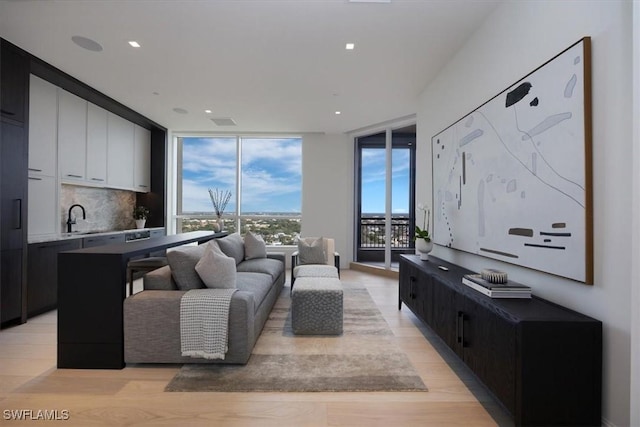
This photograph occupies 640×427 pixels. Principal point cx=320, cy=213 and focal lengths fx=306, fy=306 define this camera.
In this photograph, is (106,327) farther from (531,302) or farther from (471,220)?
(471,220)

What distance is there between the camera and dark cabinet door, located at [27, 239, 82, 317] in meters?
3.44

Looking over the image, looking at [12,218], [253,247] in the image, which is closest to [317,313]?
[253,247]

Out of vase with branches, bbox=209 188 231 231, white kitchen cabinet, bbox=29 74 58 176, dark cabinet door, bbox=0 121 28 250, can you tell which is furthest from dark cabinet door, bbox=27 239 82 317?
vase with branches, bbox=209 188 231 231

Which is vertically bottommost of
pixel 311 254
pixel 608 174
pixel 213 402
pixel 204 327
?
pixel 213 402

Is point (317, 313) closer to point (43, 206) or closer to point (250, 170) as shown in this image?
point (43, 206)

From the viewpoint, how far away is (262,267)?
4.12 meters

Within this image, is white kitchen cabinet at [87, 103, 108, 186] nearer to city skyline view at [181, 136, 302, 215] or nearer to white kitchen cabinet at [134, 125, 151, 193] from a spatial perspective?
white kitchen cabinet at [134, 125, 151, 193]

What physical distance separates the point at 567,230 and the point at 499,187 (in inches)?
28.4

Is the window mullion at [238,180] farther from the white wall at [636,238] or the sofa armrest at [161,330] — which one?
the white wall at [636,238]

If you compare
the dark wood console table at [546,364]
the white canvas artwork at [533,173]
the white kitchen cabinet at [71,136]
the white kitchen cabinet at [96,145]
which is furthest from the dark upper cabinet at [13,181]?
the white canvas artwork at [533,173]

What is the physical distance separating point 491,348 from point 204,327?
1.99m

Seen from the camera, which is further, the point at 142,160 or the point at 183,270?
the point at 142,160

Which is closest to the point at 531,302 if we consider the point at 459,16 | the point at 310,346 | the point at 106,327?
the point at 310,346

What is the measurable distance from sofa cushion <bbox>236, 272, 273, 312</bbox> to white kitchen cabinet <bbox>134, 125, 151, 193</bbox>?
3.63 m
